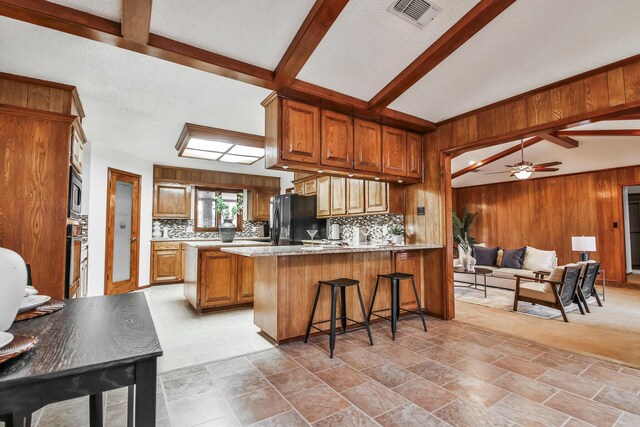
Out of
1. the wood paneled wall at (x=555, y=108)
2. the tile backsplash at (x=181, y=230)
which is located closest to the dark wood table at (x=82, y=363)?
the wood paneled wall at (x=555, y=108)

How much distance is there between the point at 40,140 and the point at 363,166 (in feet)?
9.88

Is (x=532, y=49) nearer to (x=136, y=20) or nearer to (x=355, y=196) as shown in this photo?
(x=355, y=196)

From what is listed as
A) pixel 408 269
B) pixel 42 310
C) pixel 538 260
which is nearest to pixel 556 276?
pixel 408 269

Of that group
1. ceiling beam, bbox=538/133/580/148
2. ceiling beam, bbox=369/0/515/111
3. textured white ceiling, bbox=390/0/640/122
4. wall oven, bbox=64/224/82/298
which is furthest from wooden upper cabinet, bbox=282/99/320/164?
ceiling beam, bbox=538/133/580/148

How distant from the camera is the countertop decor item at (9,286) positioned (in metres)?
0.81

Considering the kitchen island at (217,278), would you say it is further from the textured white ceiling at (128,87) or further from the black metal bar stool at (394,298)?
the black metal bar stool at (394,298)

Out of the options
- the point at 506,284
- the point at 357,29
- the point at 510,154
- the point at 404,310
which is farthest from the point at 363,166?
the point at 510,154

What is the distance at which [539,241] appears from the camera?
740 centimetres

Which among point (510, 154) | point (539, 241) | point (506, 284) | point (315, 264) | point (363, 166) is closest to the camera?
point (315, 264)

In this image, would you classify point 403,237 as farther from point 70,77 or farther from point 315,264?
point 70,77

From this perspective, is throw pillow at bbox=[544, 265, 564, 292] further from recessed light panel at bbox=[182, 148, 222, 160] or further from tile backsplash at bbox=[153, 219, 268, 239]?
tile backsplash at bbox=[153, 219, 268, 239]

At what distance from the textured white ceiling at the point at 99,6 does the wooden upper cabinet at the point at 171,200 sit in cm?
481

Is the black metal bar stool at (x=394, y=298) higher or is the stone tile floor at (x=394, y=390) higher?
the black metal bar stool at (x=394, y=298)

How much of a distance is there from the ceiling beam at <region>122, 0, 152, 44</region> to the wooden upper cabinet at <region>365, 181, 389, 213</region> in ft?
10.0
